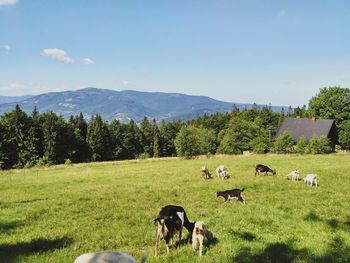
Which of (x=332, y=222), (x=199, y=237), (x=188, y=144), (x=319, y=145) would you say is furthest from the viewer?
(x=188, y=144)

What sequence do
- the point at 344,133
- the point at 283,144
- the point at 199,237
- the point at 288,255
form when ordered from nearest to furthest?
the point at 288,255, the point at 199,237, the point at 283,144, the point at 344,133

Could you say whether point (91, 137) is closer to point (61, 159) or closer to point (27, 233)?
point (61, 159)

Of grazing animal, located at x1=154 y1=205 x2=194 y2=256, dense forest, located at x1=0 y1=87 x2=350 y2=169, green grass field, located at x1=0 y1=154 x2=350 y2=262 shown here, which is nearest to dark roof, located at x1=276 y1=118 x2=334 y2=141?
dense forest, located at x1=0 y1=87 x2=350 y2=169

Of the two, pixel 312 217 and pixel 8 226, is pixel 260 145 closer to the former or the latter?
pixel 312 217

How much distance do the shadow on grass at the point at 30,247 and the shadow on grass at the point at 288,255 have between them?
256 inches

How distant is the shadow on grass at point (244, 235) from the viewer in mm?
13284

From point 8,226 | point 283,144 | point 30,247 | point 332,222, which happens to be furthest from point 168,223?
point 283,144

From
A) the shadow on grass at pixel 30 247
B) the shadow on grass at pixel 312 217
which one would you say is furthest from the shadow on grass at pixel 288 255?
the shadow on grass at pixel 30 247

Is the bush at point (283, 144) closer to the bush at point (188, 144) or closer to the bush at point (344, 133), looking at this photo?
the bush at point (344, 133)

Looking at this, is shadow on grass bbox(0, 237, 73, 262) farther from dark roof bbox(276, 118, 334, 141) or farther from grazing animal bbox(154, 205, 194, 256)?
dark roof bbox(276, 118, 334, 141)

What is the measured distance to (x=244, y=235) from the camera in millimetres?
13680

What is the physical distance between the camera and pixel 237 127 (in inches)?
3900

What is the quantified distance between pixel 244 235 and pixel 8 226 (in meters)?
10.7

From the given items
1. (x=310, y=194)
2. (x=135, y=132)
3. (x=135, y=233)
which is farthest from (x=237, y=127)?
(x=135, y=233)
